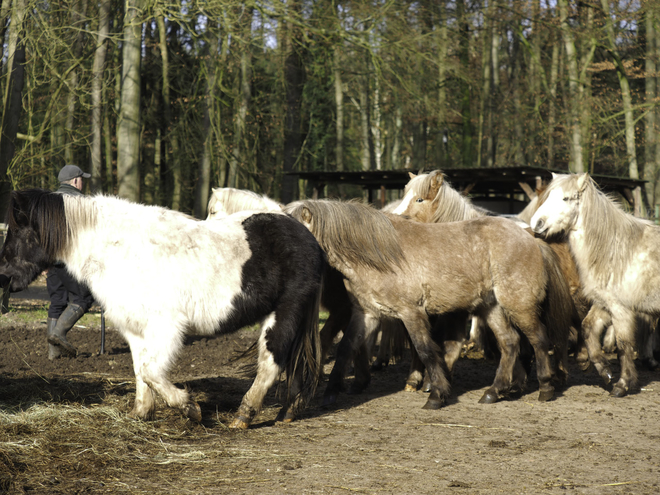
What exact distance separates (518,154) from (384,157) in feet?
26.6

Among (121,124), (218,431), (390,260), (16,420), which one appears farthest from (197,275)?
(121,124)

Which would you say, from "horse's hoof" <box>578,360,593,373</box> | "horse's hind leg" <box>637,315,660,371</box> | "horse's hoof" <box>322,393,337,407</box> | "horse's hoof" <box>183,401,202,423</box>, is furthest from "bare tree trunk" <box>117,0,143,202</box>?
"horse's hind leg" <box>637,315,660,371</box>

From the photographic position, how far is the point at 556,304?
6.05 metres

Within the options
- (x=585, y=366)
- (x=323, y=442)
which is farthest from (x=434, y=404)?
(x=585, y=366)

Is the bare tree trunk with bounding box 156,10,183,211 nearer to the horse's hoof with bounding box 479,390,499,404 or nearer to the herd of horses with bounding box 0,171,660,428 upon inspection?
the herd of horses with bounding box 0,171,660,428

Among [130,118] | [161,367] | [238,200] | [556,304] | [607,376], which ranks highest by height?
[130,118]

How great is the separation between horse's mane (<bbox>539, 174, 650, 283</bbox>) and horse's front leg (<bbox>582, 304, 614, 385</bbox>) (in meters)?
0.36

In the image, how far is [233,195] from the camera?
728 centimetres

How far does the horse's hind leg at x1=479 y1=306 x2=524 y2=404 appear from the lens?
18.3 ft

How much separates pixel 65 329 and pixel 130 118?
4981 millimetres

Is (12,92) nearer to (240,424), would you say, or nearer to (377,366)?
(377,366)

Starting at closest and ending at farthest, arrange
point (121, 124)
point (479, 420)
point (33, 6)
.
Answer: point (479, 420) → point (33, 6) → point (121, 124)

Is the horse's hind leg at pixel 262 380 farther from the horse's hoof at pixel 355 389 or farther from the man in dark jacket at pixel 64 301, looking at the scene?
the man in dark jacket at pixel 64 301

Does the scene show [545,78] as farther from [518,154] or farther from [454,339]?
[454,339]
